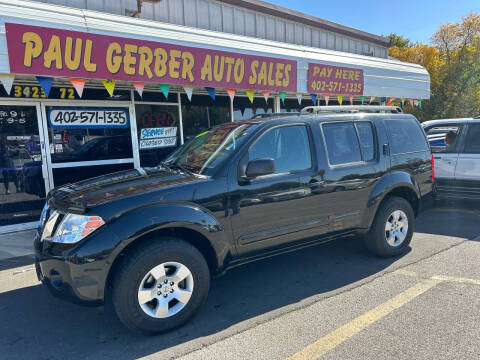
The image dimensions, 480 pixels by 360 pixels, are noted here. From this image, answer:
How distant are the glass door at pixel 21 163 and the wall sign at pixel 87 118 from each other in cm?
29

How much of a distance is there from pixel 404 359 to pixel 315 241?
4.86 ft

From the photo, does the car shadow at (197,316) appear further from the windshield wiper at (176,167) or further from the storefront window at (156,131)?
the storefront window at (156,131)

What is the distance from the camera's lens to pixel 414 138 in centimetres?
466

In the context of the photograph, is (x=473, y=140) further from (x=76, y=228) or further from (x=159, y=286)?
(x=76, y=228)

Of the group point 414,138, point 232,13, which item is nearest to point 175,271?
point 414,138

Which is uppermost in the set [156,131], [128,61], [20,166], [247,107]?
[128,61]

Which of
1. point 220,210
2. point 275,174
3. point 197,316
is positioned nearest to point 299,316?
point 197,316

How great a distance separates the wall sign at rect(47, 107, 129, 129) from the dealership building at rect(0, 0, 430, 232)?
0.02 meters

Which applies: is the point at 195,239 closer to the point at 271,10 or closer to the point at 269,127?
the point at 269,127

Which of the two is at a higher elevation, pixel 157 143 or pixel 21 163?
pixel 157 143

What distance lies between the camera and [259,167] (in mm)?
3135

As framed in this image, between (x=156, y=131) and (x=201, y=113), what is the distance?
52.0 inches

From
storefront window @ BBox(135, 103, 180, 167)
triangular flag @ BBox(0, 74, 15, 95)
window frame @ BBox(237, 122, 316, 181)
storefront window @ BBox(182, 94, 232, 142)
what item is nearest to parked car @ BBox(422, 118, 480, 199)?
window frame @ BBox(237, 122, 316, 181)

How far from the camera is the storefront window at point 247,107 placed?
9.21m
